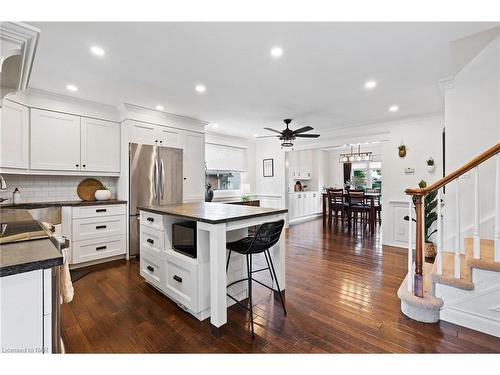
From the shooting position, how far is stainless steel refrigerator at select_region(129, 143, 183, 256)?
12.0 ft

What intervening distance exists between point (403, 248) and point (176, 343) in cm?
409

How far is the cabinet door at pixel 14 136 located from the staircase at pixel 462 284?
4.28m

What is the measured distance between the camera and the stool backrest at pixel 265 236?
6.07ft

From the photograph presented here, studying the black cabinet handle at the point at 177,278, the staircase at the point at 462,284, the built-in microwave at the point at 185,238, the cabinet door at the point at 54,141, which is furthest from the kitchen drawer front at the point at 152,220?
the staircase at the point at 462,284

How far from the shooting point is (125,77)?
2.67 metres

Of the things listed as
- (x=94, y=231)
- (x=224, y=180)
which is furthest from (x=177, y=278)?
(x=224, y=180)

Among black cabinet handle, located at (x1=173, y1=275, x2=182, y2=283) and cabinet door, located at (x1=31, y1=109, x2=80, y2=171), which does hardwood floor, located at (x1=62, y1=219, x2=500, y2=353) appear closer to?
black cabinet handle, located at (x1=173, y1=275, x2=182, y2=283)

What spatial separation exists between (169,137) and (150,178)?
33.0 inches

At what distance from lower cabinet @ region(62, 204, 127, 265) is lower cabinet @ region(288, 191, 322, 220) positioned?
4282mm

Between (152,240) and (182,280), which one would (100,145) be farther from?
(182,280)
